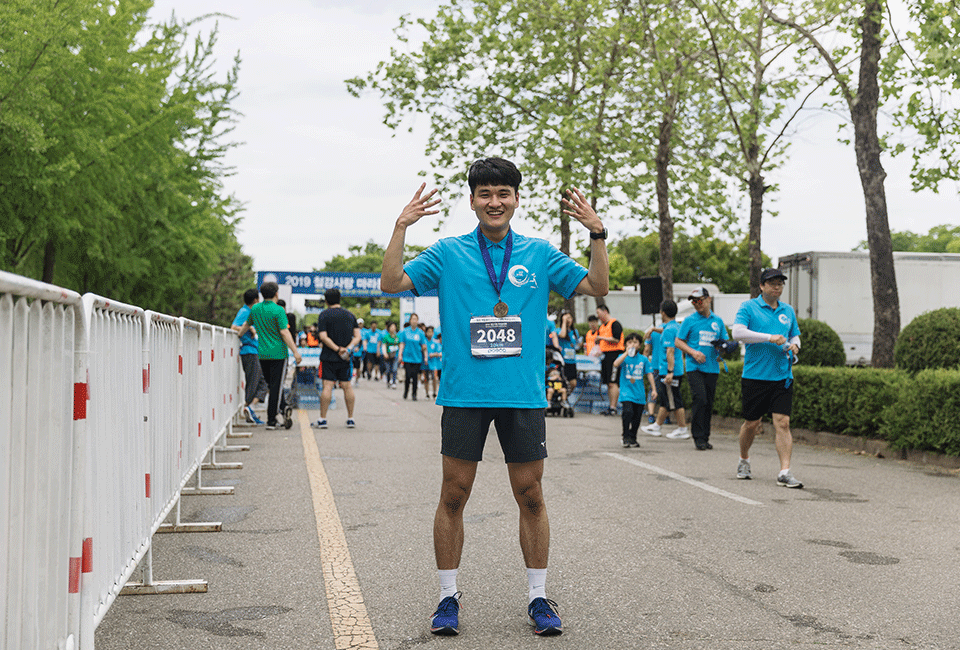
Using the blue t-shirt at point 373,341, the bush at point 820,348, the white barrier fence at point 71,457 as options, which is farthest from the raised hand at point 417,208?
the blue t-shirt at point 373,341

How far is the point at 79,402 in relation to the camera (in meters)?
3.31

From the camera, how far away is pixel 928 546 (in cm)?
639

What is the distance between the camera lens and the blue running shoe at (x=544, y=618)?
14.0 feet

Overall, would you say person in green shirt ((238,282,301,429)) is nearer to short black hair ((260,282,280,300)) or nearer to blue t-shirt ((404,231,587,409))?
short black hair ((260,282,280,300))

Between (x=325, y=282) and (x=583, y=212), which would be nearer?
(x=583, y=212)

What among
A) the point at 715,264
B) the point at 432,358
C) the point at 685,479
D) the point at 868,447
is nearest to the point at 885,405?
the point at 868,447

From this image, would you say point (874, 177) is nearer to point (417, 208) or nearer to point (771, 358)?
point (771, 358)

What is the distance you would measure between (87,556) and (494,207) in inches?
84.1

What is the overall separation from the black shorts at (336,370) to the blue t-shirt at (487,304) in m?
9.77

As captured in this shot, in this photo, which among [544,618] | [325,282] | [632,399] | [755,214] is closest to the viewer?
[544,618]

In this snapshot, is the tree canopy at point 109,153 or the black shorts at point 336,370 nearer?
the black shorts at point 336,370

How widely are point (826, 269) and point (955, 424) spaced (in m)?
11.9

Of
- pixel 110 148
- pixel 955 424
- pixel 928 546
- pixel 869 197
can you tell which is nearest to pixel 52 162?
pixel 110 148

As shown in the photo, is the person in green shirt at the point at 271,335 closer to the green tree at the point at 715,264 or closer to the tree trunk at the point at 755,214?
the tree trunk at the point at 755,214
